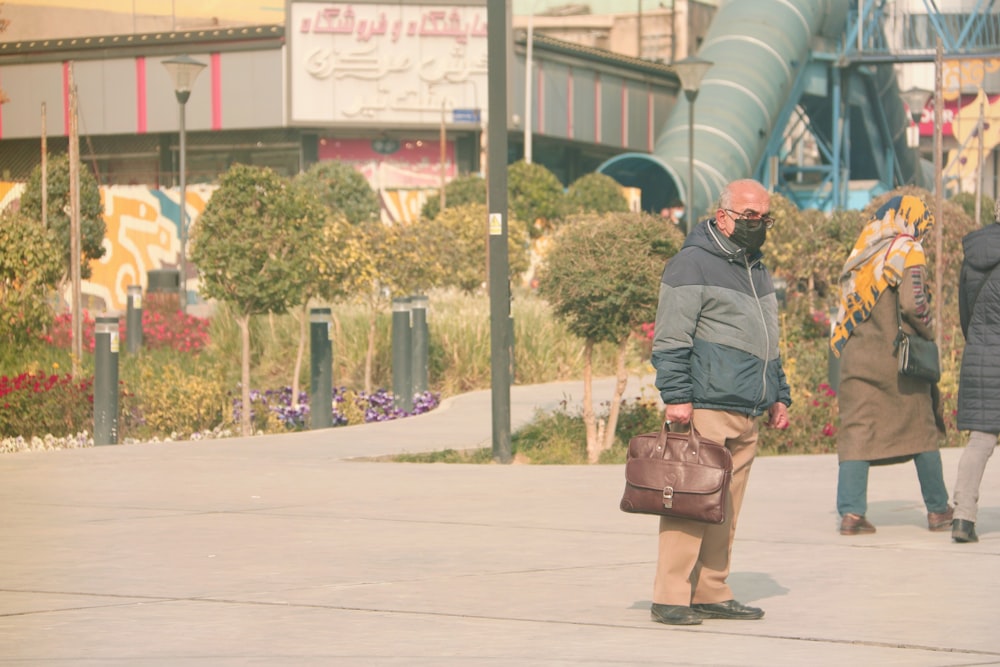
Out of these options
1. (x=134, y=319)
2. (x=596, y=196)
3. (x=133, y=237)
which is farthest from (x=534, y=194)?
(x=134, y=319)

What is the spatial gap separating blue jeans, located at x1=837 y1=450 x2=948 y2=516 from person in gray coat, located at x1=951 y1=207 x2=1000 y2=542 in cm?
26

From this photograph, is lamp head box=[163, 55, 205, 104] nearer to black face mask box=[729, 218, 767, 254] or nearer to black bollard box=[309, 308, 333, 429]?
black bollard box=[309, 308, 333, 429]

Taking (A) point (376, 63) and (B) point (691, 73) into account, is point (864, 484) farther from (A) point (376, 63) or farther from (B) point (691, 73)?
(A) point (376, 63)

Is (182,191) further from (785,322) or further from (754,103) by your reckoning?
(754,103)

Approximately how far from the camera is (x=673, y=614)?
6738 mm

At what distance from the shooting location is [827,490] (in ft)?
36.6

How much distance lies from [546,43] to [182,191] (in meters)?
30.9

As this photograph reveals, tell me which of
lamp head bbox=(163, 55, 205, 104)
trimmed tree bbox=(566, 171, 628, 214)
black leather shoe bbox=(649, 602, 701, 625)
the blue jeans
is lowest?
black leather shoe bbox=(649, 602, 701, 625)

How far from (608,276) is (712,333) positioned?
6031 mm

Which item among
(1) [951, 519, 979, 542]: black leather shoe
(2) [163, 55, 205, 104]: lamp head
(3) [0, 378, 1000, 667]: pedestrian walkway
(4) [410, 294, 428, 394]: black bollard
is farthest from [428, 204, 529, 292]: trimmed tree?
(1) [951, 519, 979, 542]: black leather shoe

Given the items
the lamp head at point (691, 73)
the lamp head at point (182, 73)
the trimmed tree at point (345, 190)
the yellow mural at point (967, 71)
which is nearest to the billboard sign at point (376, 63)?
the trimmed tree at point (345, 190)

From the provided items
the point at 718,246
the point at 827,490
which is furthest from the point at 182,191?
the point at 718,246

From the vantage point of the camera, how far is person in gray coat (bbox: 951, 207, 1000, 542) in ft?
29.1

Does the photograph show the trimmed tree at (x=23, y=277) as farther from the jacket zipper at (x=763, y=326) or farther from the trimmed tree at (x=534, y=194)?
the trimmed tree at (x=534, y=194)
